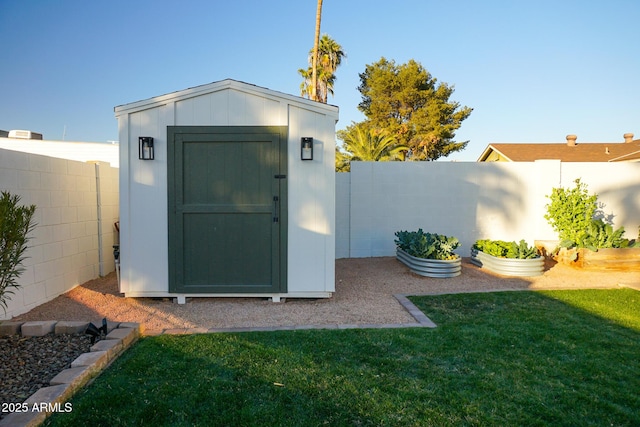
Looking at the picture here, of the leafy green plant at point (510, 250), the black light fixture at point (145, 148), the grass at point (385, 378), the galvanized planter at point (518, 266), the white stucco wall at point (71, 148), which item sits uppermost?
the white stucco wall at point (71, 148)

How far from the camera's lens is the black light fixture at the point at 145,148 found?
4.47 meters

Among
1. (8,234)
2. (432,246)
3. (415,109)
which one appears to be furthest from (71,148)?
(415,109)

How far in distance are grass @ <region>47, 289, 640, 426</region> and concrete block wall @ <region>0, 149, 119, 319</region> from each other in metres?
2.11

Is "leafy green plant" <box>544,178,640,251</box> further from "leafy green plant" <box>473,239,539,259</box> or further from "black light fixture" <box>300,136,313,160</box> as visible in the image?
"black light fixture" <box>300,136,313,160</box>

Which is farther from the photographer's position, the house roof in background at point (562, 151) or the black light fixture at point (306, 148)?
the house roof in background at point (562, 151)

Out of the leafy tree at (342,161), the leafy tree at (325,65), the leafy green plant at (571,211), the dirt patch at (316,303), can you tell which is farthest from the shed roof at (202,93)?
the leafy tree at (325,65)

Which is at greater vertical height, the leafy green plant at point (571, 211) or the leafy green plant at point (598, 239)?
the leafy green plant at point (571, 211)

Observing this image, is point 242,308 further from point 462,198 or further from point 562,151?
point 562,151

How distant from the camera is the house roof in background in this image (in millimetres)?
17328

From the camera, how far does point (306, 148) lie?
4.54m

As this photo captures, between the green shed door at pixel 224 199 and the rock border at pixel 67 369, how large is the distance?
4.34 ft

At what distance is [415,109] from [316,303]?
1886cm

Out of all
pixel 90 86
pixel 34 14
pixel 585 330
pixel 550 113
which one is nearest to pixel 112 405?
pixel 585 330

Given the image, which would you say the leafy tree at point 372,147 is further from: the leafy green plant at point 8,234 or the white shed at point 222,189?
the leafy green plant at point 8,234
